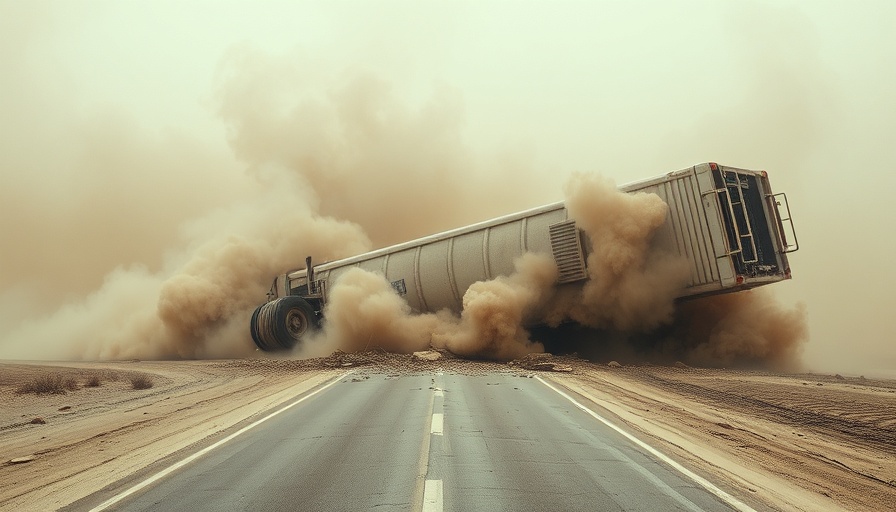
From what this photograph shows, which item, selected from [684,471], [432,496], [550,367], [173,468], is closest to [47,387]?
[173,468]

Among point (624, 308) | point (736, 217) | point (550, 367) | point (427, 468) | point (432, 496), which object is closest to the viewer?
point (432, 496)

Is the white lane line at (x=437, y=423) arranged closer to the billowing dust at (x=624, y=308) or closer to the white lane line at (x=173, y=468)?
the white lane line at (x=173, y=468)

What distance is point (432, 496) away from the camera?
5074 mm

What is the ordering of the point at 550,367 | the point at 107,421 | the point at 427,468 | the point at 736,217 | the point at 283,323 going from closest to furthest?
1. the point at 427,468
2. the point at 107,421
3. the point at 736,217
4. the point at 550,367
5. the point at 283,323

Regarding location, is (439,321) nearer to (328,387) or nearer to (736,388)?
(328,387)

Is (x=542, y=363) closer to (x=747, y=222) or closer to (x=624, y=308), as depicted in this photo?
(x=624, y=308)

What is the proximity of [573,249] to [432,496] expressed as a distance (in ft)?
42.8

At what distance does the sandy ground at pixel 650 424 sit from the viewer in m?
6.01

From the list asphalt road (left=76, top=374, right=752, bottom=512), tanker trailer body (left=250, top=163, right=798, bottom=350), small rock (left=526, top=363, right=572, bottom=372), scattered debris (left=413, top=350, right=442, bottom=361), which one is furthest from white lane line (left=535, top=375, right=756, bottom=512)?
scattered debris (left=413, top=350, right=442, bottom=361)

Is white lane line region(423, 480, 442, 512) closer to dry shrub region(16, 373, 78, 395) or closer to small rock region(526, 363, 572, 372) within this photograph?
small rock region(526, 363, 572, 372)

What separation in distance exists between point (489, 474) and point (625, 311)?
11643mm

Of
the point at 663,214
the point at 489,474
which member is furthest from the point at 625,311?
the point at 489,474

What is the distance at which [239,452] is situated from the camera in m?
7.02

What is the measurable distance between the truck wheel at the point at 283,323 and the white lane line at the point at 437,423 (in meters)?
15.8
